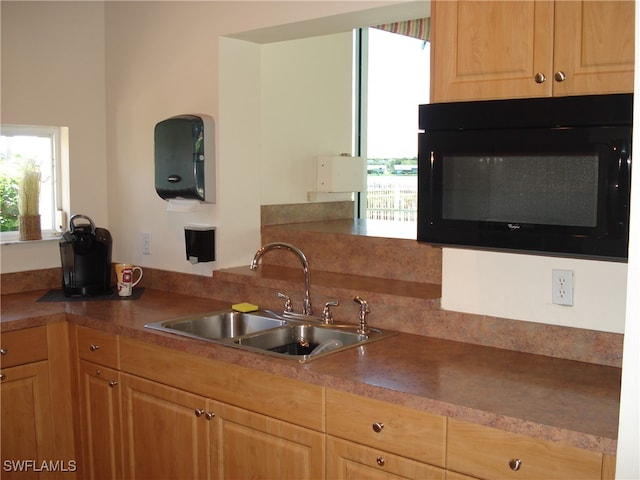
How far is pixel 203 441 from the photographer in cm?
239

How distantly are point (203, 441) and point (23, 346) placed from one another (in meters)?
0.86

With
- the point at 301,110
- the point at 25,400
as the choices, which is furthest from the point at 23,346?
the point at 301,110

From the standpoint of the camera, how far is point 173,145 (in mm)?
3006

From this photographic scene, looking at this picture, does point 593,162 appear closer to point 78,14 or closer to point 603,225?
point 603,225

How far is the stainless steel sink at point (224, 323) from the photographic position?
8.82 ft

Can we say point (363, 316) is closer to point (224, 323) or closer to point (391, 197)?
point (224, 323)

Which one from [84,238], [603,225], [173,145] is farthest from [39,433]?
[603,225]

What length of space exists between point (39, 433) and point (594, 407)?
2124 mm

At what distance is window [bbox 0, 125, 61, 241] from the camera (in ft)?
10.6

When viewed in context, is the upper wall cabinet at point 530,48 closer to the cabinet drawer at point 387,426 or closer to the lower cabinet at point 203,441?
the cabinet drawer at point 387,426

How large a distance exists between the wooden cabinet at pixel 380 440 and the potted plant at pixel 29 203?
192 centimetres

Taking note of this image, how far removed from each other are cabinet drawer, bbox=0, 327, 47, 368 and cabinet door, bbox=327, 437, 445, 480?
4.47 feet

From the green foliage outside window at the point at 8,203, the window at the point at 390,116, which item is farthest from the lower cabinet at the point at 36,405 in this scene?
the window at the point at 390,116

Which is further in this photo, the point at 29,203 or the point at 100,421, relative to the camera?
the point at 29,203
